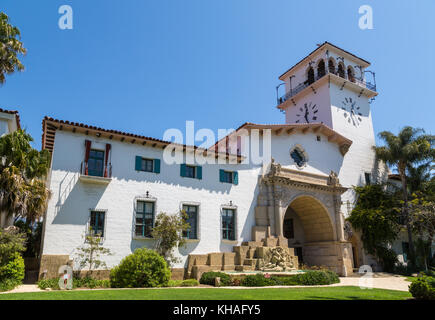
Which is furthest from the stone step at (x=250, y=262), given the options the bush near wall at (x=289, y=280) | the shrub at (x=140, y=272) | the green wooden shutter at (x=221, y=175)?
the shrub at (x=140, y=272)

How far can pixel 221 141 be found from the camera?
97.7ft

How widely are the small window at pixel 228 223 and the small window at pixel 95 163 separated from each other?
868 cm

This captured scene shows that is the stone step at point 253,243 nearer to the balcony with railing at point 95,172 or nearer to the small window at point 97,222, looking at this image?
the small window at point 97,222

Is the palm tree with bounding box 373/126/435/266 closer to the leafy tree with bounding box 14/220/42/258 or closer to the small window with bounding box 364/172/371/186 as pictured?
the small window with bounding box 364/172/371/186

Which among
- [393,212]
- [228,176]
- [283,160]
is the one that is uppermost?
[283,160]

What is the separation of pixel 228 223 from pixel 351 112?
1973 centimetres

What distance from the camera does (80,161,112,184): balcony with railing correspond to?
19609 mm

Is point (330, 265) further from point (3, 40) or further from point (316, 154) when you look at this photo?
point (3, 40)

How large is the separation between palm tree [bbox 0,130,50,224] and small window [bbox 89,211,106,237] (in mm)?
2850

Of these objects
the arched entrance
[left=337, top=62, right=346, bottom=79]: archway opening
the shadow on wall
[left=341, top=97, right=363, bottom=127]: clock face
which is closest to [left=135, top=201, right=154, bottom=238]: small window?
the shadow on wall

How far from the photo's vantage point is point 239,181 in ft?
83.0
